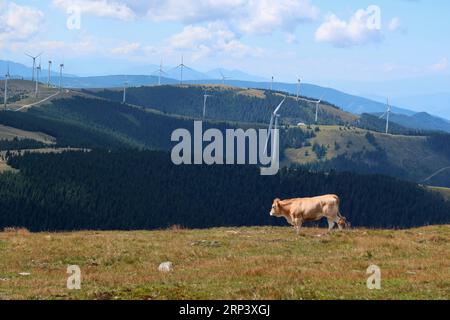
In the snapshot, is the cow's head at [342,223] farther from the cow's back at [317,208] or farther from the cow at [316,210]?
the cow's back at [317,208]

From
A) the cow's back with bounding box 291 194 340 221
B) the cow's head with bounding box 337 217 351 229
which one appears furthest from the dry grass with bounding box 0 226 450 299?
the cow's head with bounding box 337 217 351 229

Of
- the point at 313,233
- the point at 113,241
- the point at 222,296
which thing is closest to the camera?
the point at 222,296

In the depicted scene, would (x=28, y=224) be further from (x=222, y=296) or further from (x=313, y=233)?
(x=222, y=296)

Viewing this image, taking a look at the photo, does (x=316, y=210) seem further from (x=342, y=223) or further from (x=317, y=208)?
(x=342, y=223)

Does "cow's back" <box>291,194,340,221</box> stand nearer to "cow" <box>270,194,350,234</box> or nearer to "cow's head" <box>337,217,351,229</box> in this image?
"cow" <box>270,194,350,234</box>

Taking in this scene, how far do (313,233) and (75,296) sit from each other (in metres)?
22.9

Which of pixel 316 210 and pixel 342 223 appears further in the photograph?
pixel 342 223

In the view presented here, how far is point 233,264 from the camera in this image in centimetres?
2819

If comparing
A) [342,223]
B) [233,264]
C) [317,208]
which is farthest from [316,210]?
[233,264]

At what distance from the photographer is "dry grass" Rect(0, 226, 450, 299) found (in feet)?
66.4
